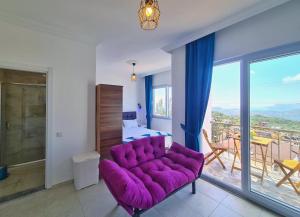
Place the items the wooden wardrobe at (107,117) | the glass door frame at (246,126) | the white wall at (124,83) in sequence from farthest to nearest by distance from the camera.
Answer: the white wall at (124,83) → the wooden wardrobe at (107,117) → the glass door frame at (246,126)

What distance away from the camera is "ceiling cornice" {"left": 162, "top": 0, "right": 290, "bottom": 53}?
1895 millimetres

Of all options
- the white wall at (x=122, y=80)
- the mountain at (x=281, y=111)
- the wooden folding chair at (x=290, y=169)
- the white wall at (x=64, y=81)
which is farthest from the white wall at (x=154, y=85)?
the wooden folding chair at (x=290, y=169)

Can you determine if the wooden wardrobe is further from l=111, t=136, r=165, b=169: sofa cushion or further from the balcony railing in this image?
the balcony railing

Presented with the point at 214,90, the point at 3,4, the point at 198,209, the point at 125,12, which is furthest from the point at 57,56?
the point at 198,209

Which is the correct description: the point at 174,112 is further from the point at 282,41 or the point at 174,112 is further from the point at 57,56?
the point at 57,56

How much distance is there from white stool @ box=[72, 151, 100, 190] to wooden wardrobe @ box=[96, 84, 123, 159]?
14.0 inches

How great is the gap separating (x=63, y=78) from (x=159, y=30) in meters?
1.93

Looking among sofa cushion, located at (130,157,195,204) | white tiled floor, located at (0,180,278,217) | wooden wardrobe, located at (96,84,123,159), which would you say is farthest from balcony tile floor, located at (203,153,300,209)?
wooden wardrobe, located at (96,84,123,159)

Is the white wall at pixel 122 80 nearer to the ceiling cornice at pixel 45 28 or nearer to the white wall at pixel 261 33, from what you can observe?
the ceiling cornice at pixel 45 28

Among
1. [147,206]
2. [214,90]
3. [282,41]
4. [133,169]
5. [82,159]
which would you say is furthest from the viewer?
[214,90]

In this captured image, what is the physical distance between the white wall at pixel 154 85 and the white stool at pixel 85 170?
348cm

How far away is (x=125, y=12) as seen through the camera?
6.97 ft

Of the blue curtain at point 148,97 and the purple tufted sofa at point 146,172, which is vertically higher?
the blue curtain at point 148,97

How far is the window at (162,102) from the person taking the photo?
577 centimetres
